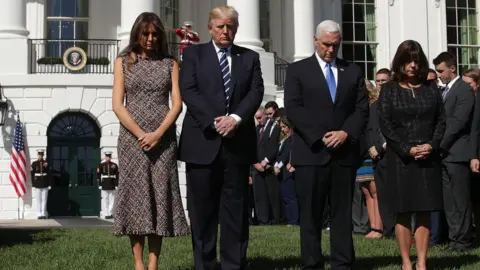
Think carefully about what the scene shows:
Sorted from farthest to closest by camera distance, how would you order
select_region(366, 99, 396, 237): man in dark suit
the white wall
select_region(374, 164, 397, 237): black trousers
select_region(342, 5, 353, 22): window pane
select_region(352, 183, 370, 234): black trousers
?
select_region(342, 5, 353, 22): window pane
the white wall
select_region(352, 183, 370, 234): black trousers
select_region(374, 164, 397, 237): black trousers
select_region(366, 99, 396, 237): man in dark suit

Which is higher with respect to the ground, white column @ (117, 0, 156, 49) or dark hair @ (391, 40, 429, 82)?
white column @ (117, 0, 156, 49)

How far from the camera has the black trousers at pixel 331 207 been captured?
28.0 feet

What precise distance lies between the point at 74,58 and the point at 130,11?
2122 mm

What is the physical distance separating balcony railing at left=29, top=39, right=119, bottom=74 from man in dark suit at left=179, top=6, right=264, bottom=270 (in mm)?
19447

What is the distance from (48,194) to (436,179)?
19310 millimetres

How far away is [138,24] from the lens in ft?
26.9

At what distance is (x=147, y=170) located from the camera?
26.7ft

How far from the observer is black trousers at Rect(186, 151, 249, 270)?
8.22 m

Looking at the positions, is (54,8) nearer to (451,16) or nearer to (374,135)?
(451,16)

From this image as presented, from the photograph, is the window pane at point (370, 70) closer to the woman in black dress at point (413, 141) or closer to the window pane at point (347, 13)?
the window pane at point (347, 13)

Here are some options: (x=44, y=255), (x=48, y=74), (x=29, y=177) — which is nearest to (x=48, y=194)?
(x=29, y=177)

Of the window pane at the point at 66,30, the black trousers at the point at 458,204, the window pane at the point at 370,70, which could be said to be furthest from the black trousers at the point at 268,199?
the window pane at the point at 370,70

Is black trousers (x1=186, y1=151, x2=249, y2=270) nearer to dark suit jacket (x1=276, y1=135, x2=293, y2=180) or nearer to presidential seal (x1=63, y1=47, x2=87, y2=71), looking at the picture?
dark suit jacket (x1=276, y1=135, x2=293, y2=180)

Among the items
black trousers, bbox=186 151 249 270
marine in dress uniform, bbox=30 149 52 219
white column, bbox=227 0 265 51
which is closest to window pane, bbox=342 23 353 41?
white column, bbox=227 0 265 51
